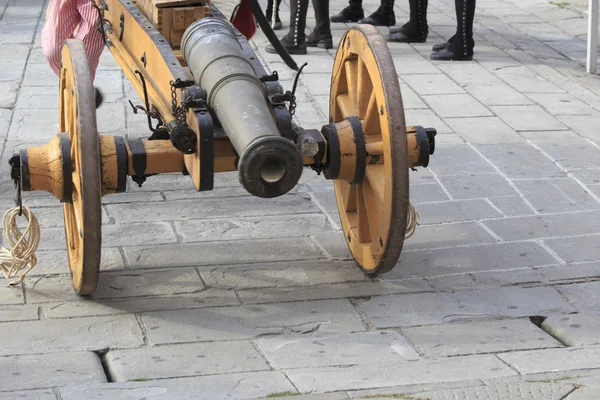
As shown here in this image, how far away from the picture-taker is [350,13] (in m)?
9.12

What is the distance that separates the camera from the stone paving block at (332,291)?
4082mm

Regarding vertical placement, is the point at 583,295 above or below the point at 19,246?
below

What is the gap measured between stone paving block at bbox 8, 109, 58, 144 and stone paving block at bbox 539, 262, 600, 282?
305 centimetres

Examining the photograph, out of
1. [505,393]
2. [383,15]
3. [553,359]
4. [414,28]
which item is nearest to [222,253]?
[553,359]

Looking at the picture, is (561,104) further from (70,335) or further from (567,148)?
(70,335)

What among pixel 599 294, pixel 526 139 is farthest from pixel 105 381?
pixel 526 139

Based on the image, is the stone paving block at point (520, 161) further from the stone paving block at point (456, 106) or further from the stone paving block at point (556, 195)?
the stone paving block at point (456, 106)

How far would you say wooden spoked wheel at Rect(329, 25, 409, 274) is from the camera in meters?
3.74

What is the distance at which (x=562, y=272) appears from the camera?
14.2 feet

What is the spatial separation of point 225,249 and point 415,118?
7.65 ft

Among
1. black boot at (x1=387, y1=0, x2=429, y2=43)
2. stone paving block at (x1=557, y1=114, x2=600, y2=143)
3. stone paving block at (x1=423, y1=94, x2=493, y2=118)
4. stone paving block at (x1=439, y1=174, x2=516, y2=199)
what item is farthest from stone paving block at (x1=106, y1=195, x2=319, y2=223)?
black boot at (x1=387, y1=0, x2=429, y2=43)

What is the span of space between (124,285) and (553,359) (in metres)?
1.69

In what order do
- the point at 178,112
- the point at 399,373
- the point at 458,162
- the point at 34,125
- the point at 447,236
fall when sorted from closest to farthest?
the point at 399,373
the point at 178,112
the point at 447,236
the point at 458,162
the point at 34,125

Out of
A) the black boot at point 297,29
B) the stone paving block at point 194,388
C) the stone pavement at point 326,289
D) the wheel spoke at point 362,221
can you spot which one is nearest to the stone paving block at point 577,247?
the stone pavement at point 326,289
